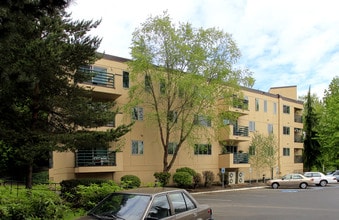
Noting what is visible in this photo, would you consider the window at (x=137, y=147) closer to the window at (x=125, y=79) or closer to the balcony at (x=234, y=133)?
the window at (x=125, y=79)

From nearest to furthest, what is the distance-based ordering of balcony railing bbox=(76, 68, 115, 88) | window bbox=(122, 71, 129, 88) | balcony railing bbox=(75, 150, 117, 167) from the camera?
balcony railing bbox=(75, 150, 117, 167) < balcony railing bbox=(76, 68, 115, 88) < window bbox=(122, 71, 129, 88)

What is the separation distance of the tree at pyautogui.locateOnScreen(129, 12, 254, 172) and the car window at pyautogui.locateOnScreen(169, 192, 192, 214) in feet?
67.9

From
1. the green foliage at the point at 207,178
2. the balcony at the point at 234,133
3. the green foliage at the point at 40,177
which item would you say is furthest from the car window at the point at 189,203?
the balcony at the point at 234,133

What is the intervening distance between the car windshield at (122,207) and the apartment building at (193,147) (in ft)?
29.0

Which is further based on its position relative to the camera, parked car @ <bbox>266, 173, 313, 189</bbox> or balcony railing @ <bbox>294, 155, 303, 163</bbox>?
balcony railing @ <bbox>294, 155, 303, 163</bbox>

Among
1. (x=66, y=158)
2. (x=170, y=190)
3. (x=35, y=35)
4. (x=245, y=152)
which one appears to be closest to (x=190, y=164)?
(x=245, y=152)

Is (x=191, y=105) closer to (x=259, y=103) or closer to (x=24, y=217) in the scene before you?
(x=259, y=103)

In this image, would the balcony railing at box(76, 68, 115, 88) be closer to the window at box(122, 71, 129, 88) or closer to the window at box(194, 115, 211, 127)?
the window at box(122, 71, 129, 88)

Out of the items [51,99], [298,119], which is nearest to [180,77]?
[51,99]

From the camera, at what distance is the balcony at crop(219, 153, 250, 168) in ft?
126

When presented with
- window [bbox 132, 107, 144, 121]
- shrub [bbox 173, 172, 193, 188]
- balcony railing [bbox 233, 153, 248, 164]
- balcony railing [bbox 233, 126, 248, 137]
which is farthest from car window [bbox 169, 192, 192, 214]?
balcony railing [bbox 233, 126, 248, 137]

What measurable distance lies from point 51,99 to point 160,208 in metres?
9.24

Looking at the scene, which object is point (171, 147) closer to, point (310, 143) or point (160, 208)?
point (160, 208)

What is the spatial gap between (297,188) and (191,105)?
49.5 feet
